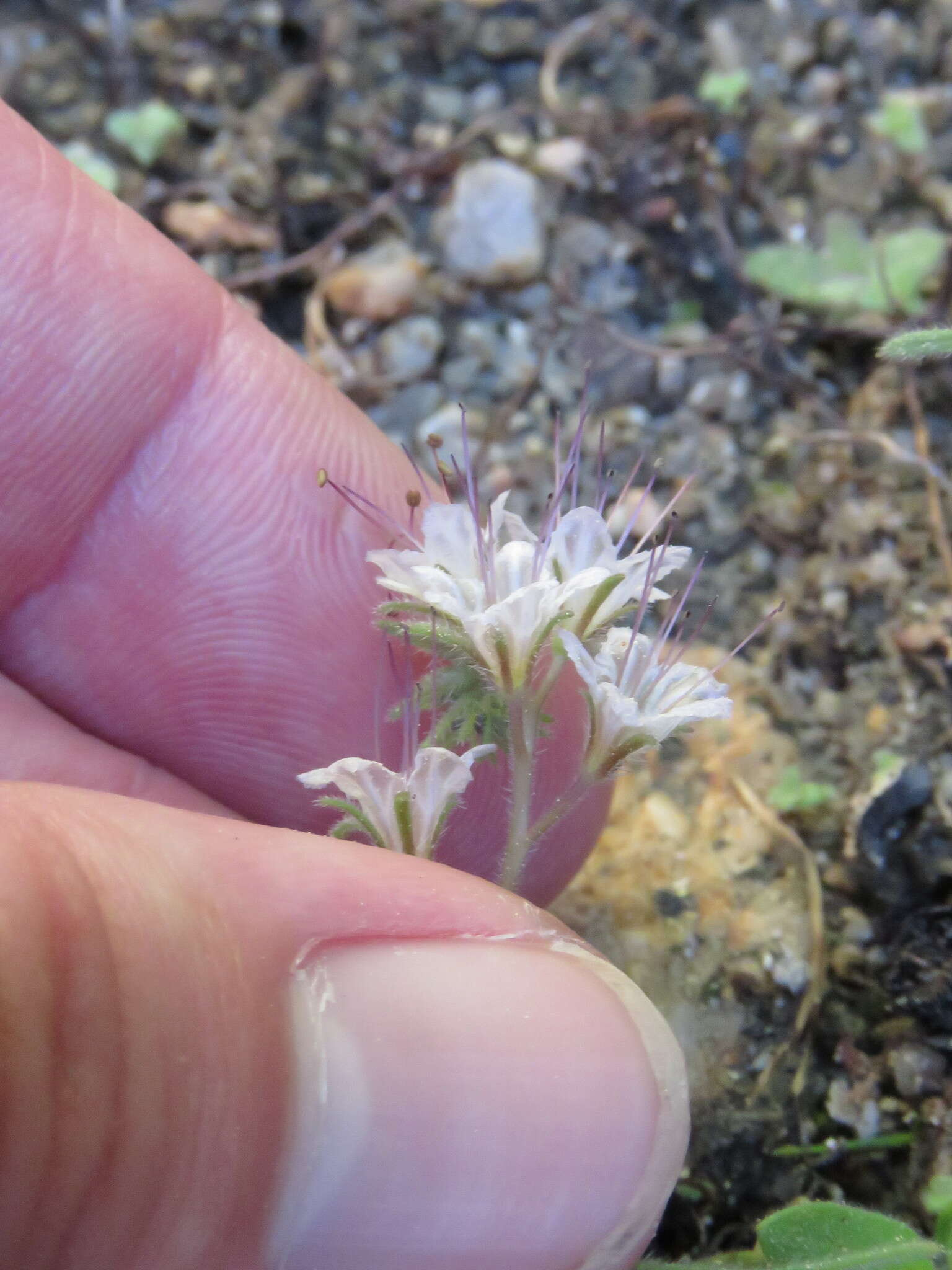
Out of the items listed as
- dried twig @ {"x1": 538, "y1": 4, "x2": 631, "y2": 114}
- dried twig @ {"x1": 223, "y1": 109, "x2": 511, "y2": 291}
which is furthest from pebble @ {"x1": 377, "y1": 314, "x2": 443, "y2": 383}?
dried twig @ {"x1": 538, "y1": 4, "x2": 631, "y2": 114}

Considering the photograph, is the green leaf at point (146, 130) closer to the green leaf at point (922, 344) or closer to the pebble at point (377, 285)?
the pebble at point (377, 285)

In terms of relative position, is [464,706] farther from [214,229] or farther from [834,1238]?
[214,229]

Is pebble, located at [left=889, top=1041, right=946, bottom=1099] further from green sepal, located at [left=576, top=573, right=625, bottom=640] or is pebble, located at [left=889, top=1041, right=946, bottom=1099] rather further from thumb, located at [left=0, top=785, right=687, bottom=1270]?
green sepal, located at [left=576, top=573, right=625, bottom=640]

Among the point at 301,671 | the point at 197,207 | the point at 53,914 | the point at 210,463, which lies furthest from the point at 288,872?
→ the point at 197,207

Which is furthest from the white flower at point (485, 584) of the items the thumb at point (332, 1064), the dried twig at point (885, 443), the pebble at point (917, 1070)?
the dried twig at point (885, 443)

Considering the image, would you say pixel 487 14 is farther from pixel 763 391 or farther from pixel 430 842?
pixel 430 842

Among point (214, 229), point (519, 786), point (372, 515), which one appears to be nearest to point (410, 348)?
point (214, 229)
